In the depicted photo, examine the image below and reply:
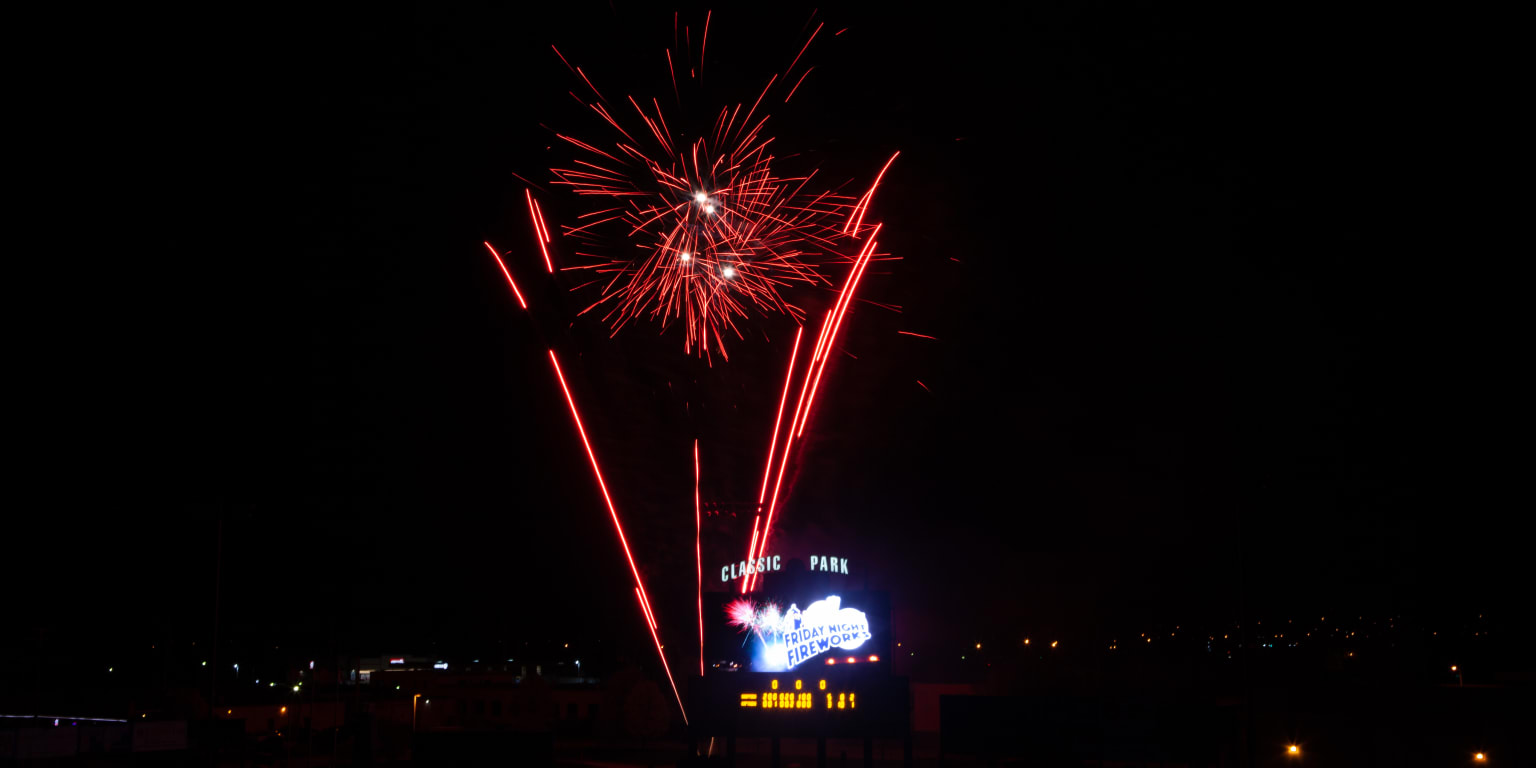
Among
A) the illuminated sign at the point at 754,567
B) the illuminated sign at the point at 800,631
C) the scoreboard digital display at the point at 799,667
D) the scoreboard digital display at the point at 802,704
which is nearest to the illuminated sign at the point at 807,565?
the illuminated sign at the point at 754,567

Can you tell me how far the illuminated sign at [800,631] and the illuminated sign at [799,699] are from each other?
0.60 meters

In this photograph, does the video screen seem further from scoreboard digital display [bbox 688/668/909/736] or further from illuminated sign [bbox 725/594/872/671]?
scoreboard digital display [bbox 688/668/909/736]

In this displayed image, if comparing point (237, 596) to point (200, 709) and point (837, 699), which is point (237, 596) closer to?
point (200, 709)

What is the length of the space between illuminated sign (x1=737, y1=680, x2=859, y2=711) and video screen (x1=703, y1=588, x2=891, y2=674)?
1.60ft

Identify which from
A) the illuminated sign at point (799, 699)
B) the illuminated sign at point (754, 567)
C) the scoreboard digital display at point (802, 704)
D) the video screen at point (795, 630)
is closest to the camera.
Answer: the scoreboard digital display at point (802, 704)

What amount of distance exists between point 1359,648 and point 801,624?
2481 inches

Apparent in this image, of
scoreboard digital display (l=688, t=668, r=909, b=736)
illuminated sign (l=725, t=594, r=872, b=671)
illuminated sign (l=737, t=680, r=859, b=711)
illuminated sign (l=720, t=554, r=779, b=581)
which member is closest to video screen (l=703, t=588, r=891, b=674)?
illuminated sign (l=725, t=594, r=872, b=671)

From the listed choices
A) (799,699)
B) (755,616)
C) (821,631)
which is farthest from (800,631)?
(799,699)

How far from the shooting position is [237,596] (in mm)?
63688

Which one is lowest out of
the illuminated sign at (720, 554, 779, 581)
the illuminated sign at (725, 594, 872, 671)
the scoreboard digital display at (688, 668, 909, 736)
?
the scoreboard digital display at (688, 668, 909, 736)

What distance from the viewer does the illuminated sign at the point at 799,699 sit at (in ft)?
74.5

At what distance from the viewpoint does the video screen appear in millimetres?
23469

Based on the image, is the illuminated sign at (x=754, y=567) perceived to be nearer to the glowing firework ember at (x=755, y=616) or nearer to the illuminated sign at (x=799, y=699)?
the glowing firework ember at (x=755, y=616)

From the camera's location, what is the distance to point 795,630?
23547 mm
